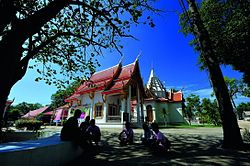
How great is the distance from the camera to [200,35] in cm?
753

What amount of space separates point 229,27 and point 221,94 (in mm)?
4295

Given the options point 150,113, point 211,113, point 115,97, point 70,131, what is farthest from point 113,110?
point 70,131

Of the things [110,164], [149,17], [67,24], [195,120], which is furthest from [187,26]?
[195,120]

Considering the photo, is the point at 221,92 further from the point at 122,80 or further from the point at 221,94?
the point at 122,80

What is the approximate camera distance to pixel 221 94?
21.6 feet

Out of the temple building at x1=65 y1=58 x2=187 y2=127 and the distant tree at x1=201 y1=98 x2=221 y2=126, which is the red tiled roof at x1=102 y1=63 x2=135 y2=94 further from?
the distant tree at x1=201 y1=98 x2=221 y2=126

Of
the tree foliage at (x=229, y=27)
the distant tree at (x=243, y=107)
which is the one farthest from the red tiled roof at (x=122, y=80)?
the distant tree at (x=243, y=107)

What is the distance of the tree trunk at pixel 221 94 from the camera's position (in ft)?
20.2

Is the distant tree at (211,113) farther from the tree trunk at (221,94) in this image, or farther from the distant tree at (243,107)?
the distant tree at (243,107)

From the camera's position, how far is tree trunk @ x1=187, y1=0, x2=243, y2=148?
6145mm

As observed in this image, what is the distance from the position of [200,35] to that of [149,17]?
8.75 ft

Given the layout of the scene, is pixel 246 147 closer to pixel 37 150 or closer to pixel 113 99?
pixel 37 150

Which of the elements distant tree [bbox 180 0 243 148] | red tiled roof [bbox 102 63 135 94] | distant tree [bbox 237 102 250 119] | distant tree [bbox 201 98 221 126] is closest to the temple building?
red tiled roof [bbox 102 63 135 94]

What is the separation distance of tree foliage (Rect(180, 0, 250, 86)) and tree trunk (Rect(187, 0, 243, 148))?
1.07m
